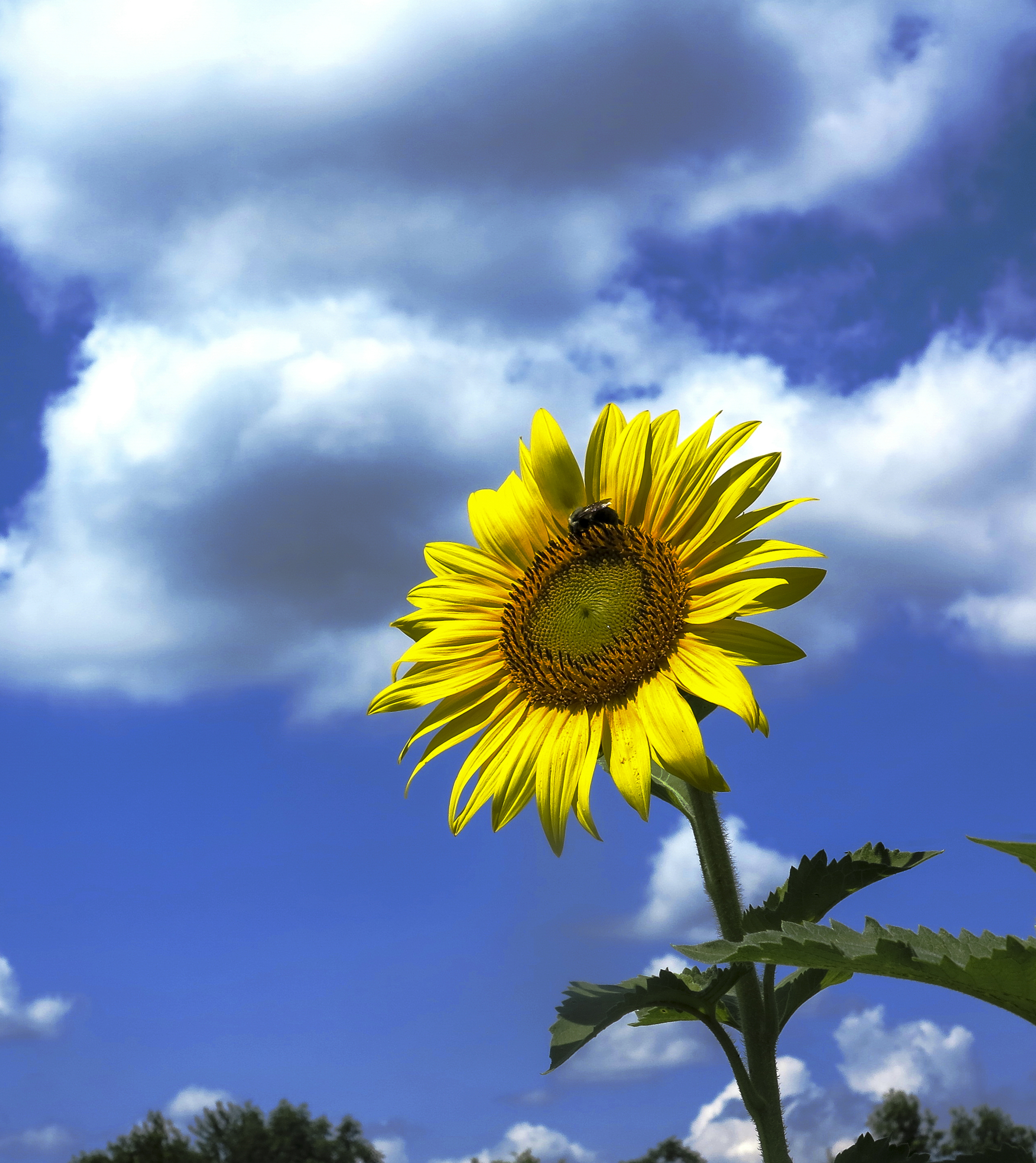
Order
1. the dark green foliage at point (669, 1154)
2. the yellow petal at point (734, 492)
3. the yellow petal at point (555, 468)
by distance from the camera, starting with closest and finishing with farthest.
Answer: the yellow petal at point (734, 492), the yellow petal at point (555, 468), the dark green foliage at point (669, 1154)

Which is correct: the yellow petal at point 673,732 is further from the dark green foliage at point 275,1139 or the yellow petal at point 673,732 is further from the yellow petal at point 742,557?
the dark green foliage at point 275,1139

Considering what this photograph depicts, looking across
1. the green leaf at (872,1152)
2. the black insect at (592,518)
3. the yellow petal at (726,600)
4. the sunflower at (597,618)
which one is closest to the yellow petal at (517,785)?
the sunflower at (597,618)

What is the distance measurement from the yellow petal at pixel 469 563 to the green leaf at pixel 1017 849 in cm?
233

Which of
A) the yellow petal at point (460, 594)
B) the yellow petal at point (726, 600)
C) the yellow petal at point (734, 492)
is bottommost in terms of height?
the yellow petal at point (726, 600)

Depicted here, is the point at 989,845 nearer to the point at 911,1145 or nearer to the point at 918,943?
the point at 918,943

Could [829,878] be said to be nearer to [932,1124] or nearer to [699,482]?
[699,482]

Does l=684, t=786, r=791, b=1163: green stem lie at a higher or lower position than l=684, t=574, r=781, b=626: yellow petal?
lower

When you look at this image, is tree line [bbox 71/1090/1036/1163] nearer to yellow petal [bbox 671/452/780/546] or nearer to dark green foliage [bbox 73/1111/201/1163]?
dark green foliage [bbox 73/1111/201/1163]

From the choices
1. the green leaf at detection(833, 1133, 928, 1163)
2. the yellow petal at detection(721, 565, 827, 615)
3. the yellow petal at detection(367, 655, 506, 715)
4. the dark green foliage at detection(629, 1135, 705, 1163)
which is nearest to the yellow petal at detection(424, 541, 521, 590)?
the yellow petal at detection(367, 655, 506, 715)

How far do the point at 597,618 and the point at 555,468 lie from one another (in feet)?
2.37

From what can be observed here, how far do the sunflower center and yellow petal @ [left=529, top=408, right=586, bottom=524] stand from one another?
177 millimetres

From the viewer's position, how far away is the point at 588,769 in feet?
12.1

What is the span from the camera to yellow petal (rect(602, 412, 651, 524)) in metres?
4.15

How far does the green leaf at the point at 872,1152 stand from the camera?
3.58m
